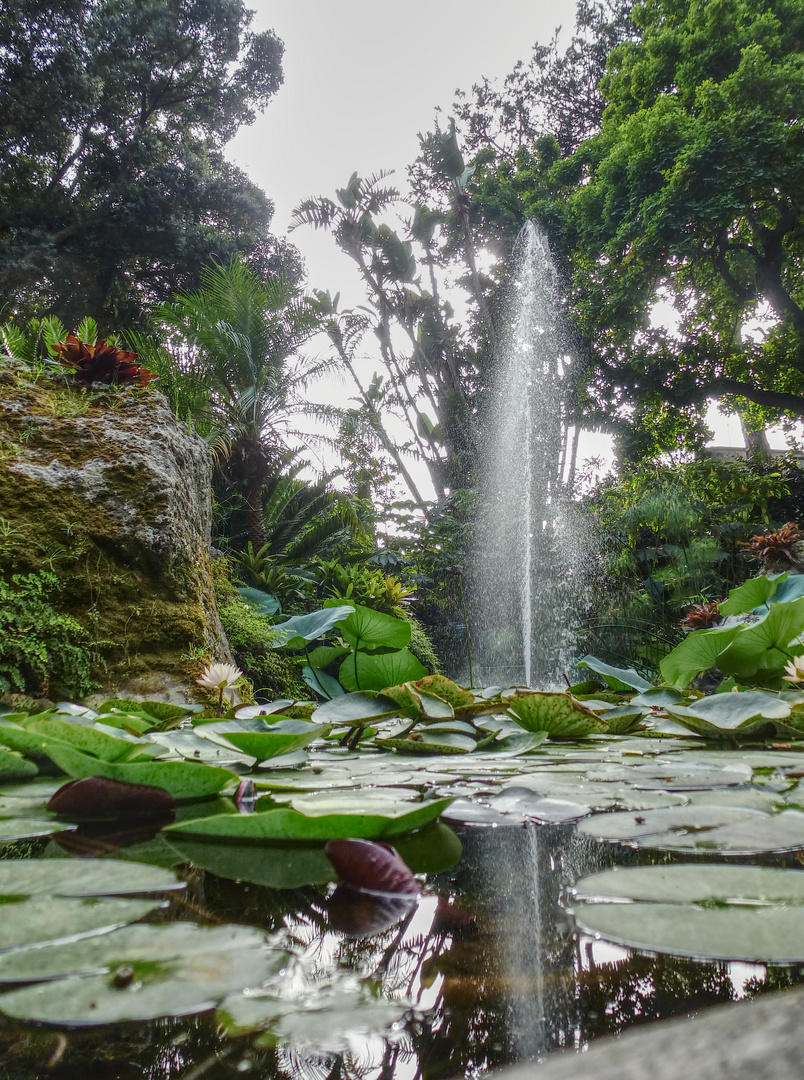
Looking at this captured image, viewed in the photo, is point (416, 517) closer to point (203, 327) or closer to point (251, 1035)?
point (203, 327)

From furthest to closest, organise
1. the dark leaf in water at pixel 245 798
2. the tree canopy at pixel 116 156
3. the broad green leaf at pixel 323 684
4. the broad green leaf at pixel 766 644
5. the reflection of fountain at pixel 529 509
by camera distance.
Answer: the tree canopy at pixel 116 156 < the reflection of fountain at pixel 529 509 < the broad green leaf at pixel 323 684 < the broad green leaf at pixel 766 644 < the dark leaf in water at pixel 245 798

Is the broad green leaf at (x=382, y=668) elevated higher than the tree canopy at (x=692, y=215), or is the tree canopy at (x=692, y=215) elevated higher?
the tree canopy at (x=692, y=215)

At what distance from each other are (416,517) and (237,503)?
4.82m

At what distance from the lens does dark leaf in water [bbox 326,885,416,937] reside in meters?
0.39

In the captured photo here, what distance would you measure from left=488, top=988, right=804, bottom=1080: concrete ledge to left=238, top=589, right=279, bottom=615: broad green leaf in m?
3.99

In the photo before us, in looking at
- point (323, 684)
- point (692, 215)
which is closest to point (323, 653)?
point (323, 684)

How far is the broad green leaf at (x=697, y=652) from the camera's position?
1654 millimetres

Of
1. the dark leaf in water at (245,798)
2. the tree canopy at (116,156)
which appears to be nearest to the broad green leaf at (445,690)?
the dark leaf in water at (245,798)

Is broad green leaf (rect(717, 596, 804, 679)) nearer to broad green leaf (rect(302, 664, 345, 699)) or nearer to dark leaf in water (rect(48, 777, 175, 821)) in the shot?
broad green leaf (rect(302, 664, 345, 699))

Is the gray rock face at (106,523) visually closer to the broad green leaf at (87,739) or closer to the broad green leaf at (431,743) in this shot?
the broad green leaf at (431,743)

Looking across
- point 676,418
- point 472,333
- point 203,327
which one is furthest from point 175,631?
point 472,333

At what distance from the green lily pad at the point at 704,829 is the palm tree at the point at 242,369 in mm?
5847

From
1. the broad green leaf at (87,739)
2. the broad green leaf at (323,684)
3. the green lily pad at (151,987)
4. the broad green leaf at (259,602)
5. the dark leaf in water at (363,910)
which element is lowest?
the broad green leaf at (323,684)

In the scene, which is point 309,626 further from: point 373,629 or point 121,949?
point 121,949
